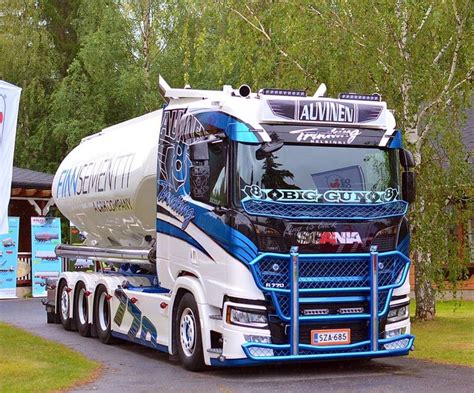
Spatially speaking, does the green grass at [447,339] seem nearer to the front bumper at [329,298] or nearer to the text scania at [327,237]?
the front bumper at [329,298]

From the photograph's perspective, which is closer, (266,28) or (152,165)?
(152,165)

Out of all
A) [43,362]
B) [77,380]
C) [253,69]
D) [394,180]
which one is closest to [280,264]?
[394,180]

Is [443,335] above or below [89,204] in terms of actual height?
below

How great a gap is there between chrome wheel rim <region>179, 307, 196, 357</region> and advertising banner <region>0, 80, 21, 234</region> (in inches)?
104

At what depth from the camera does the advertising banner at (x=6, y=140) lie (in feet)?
40.1

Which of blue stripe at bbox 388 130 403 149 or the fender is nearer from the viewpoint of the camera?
the fender

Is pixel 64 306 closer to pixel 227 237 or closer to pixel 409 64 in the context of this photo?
pixel 227 237

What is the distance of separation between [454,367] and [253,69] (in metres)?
7.89

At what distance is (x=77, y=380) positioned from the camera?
11.4 m

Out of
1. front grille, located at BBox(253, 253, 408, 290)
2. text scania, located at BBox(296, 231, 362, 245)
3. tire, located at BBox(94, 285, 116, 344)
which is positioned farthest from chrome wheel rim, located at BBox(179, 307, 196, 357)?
tire, located at BBox(94, 285, 116, 344)

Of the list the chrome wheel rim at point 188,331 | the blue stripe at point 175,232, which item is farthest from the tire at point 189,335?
the blue stripe at point 175,232

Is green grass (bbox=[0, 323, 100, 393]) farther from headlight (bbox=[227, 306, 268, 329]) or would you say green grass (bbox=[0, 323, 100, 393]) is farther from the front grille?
the front grille

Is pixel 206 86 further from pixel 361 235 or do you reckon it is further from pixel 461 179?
pixel 361 235

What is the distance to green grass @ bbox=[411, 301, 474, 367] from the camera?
13.2 m
